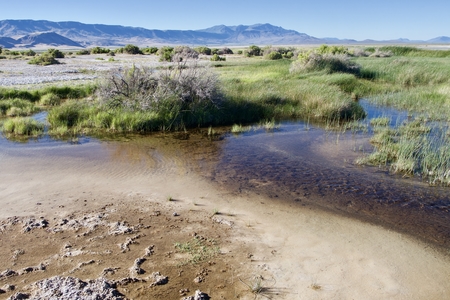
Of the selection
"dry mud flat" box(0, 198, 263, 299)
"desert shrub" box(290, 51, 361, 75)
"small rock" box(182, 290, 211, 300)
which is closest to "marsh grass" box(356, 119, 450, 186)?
"dry mud flat" box(0, 198, 263, 299)

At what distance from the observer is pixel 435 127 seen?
13.7 meters

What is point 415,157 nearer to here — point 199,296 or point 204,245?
point 204,245

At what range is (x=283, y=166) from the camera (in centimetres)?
975

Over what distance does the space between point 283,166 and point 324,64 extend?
20.6 metres

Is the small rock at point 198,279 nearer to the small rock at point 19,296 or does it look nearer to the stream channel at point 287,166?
the small rock at point 19,296

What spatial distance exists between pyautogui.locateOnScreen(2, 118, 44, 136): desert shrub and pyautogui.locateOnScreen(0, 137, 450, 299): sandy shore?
17.5 ft

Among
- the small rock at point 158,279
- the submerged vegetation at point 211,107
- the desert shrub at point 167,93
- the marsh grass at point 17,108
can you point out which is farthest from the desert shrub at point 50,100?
the small rock at point 158,279

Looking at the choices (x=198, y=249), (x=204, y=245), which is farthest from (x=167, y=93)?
(x=198, y=249)

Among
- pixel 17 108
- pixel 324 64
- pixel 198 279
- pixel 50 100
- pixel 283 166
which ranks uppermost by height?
pixel 324 64

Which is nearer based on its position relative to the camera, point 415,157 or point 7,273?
point 7,273

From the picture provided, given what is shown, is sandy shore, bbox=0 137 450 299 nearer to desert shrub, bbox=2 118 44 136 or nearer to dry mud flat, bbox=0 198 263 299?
dry mud flat, bbox=0 198 263 299

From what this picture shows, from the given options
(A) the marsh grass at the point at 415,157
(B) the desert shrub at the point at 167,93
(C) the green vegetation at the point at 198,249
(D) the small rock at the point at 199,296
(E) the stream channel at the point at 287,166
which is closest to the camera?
(D) the small rock at the point at 199,296

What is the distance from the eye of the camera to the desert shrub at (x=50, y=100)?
1811 centimetres

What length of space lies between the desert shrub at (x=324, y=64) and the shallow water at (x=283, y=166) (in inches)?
563
